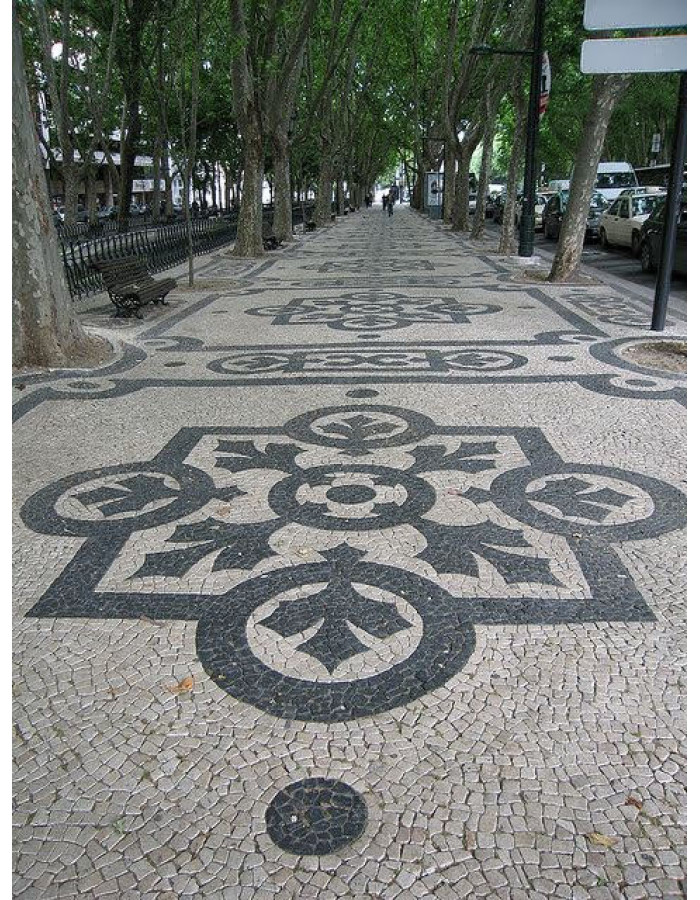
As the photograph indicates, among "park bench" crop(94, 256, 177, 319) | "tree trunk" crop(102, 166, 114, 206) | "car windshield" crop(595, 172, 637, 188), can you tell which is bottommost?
"park bench" crop(94, 256, 177, 319)

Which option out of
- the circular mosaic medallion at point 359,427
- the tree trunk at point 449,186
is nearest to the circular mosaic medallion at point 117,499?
the circular mosaic medallion at point 359,427

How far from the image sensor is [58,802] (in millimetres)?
2330

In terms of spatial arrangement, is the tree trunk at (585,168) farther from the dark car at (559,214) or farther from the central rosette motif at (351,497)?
the dark car at (559,214)

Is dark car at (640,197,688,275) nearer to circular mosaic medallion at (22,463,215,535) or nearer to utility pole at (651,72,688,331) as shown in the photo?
utility pole at (651,72,688,331)

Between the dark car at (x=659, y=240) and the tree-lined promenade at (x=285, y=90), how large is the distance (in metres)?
1.84

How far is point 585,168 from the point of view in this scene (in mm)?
11891

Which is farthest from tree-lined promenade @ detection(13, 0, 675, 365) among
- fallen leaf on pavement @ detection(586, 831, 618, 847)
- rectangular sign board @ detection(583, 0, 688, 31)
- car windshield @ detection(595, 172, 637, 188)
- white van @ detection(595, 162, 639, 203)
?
fallen leaf on pavement @ detection(586, 831, 618, 847)

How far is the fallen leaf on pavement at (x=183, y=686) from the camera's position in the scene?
9.20 feet

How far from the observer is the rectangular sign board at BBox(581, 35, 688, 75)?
719cm

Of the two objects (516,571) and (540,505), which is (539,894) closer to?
(516,571)

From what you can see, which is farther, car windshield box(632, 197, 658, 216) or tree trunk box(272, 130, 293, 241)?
tree trunk box(272, 130, 293, 241)

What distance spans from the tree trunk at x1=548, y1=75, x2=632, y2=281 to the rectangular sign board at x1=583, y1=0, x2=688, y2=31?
15.2ft

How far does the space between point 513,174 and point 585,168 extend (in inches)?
280

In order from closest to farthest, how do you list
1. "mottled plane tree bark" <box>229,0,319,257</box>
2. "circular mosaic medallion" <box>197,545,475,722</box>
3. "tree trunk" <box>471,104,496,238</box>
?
"circular mosaic medallion" <box>197,545,475,722</box> → "mottled plane tree bark" <box>229,0,319,257</box> → "tree trunk" <box>471,104,496,238</box>
